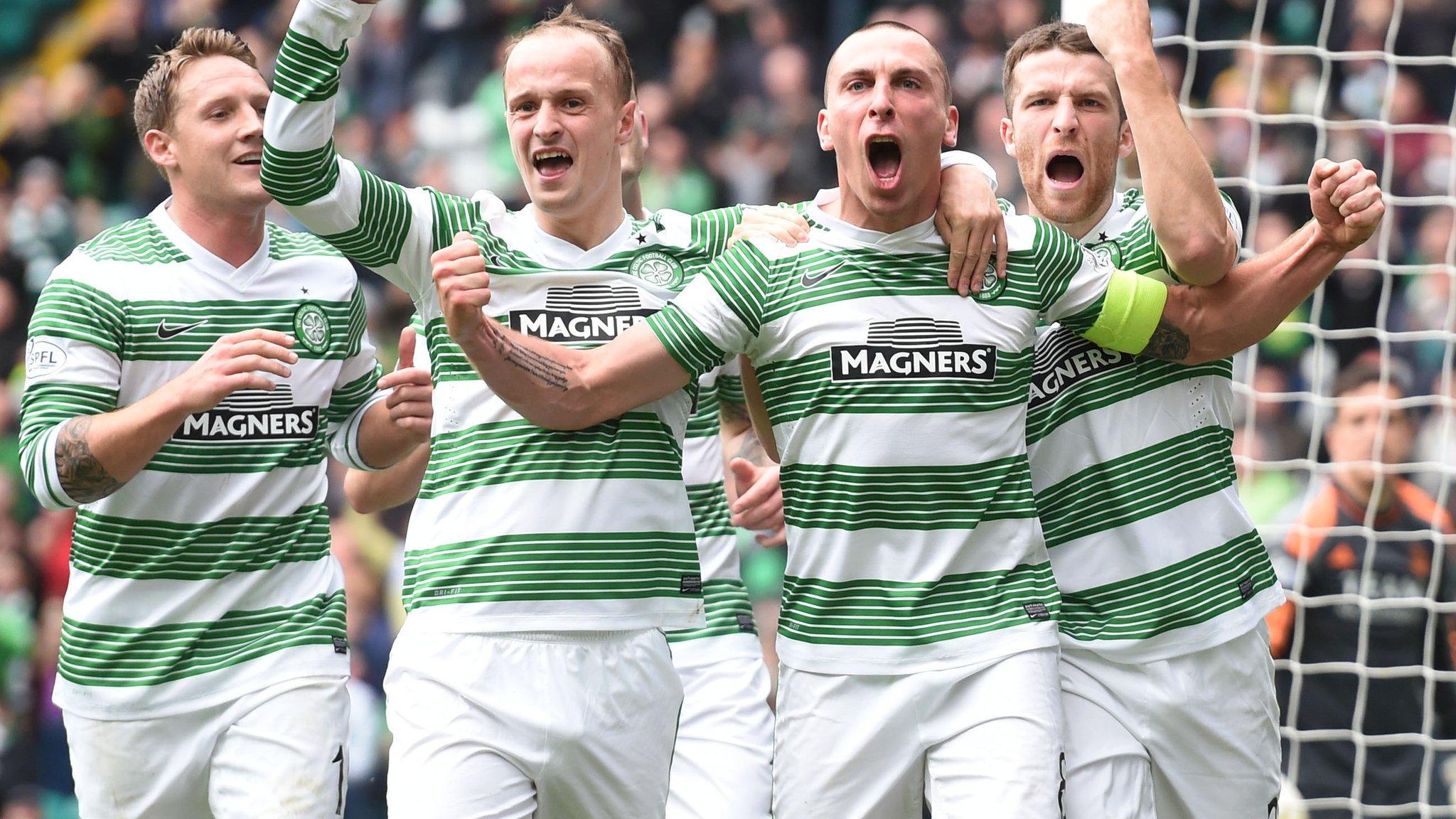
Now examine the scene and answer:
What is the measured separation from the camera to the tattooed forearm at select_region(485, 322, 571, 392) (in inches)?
137

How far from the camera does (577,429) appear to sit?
12.0ft

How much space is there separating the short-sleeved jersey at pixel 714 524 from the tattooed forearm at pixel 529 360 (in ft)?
4.51

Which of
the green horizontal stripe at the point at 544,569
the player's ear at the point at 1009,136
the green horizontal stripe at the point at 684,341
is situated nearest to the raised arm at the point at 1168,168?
the player's ear at the point at 1009,136

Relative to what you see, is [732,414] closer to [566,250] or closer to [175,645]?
[566,250]

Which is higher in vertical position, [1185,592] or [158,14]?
[158,14]

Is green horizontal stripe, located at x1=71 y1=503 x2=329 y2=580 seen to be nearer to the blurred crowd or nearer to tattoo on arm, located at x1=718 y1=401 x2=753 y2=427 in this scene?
tattoo on arm, located at x1=718 y1=401 x2=753 y2=427

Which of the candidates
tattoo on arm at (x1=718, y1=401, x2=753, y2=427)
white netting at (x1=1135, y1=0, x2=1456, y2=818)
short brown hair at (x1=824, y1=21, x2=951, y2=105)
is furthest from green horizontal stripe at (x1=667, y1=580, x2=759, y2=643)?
white netting at (x1=1135, y1=0, x2=1456, y2=818)

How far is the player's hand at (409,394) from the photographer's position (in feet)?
13.2

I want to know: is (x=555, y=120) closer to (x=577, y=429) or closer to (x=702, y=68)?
(x=577, y=429)

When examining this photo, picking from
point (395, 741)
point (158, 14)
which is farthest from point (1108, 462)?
point (158, 14)

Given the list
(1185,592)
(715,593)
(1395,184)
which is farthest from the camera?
(1395,184)

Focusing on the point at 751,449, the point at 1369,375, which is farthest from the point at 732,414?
the point at 1369,375

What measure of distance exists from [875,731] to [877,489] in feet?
1.74

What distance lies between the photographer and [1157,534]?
155 inches
